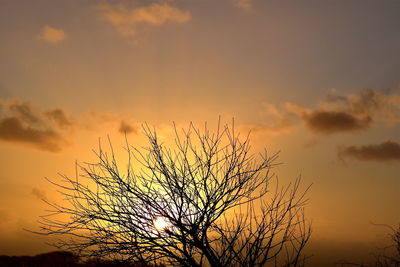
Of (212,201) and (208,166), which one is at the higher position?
(208,166)

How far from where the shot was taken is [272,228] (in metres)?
9.34

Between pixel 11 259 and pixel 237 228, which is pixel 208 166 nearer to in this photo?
pixel 237 228

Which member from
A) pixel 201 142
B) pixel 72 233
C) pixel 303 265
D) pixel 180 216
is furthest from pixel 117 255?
pixel 303 265

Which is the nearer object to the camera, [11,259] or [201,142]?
[201,142]

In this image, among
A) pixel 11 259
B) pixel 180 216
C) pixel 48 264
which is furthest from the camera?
pixel 11 259

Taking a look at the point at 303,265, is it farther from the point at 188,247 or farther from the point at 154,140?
the point at 154,140

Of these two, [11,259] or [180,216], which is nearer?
[180,216]

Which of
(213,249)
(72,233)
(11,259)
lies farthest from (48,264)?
(213,249)

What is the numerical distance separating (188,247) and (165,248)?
20.8 inches

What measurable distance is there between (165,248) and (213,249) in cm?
110

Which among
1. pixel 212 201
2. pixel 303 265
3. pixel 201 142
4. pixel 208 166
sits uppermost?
pixel 201 142

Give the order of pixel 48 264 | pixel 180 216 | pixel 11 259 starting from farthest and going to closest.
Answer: pixel 11 259, pixel 48 264, pixel 180 216

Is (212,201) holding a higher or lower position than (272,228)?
higher

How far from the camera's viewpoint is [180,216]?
29.8ft
